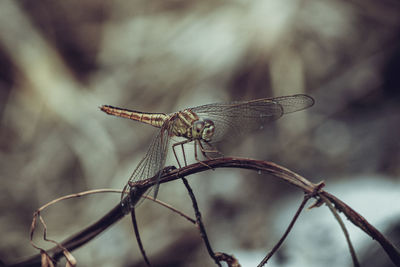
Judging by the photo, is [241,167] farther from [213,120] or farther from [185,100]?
[185,100]

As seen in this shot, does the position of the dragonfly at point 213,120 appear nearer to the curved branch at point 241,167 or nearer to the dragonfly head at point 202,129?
the dragonfly head at point 202,129

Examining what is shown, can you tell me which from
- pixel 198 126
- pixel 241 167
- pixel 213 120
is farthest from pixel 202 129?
pixel 241 167

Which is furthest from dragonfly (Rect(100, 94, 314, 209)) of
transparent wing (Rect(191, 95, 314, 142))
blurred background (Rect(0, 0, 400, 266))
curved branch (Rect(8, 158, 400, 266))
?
blurred background (Rect(0, 0, 400, 266))

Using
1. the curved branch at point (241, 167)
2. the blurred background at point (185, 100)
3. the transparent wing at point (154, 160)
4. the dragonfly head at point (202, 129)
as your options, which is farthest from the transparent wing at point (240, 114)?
the blurred background at point (185, 100)

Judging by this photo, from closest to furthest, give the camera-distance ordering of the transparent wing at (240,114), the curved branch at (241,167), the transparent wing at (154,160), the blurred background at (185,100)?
the curved branch at (241,167), the transparent wing at (154,160), the transparent wing at (240,114), the blurred background at (185,100)

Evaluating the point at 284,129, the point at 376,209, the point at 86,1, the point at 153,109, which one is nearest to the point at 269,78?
the point at 284,129

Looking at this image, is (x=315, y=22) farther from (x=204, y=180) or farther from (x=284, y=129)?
(x=204, y=180)
